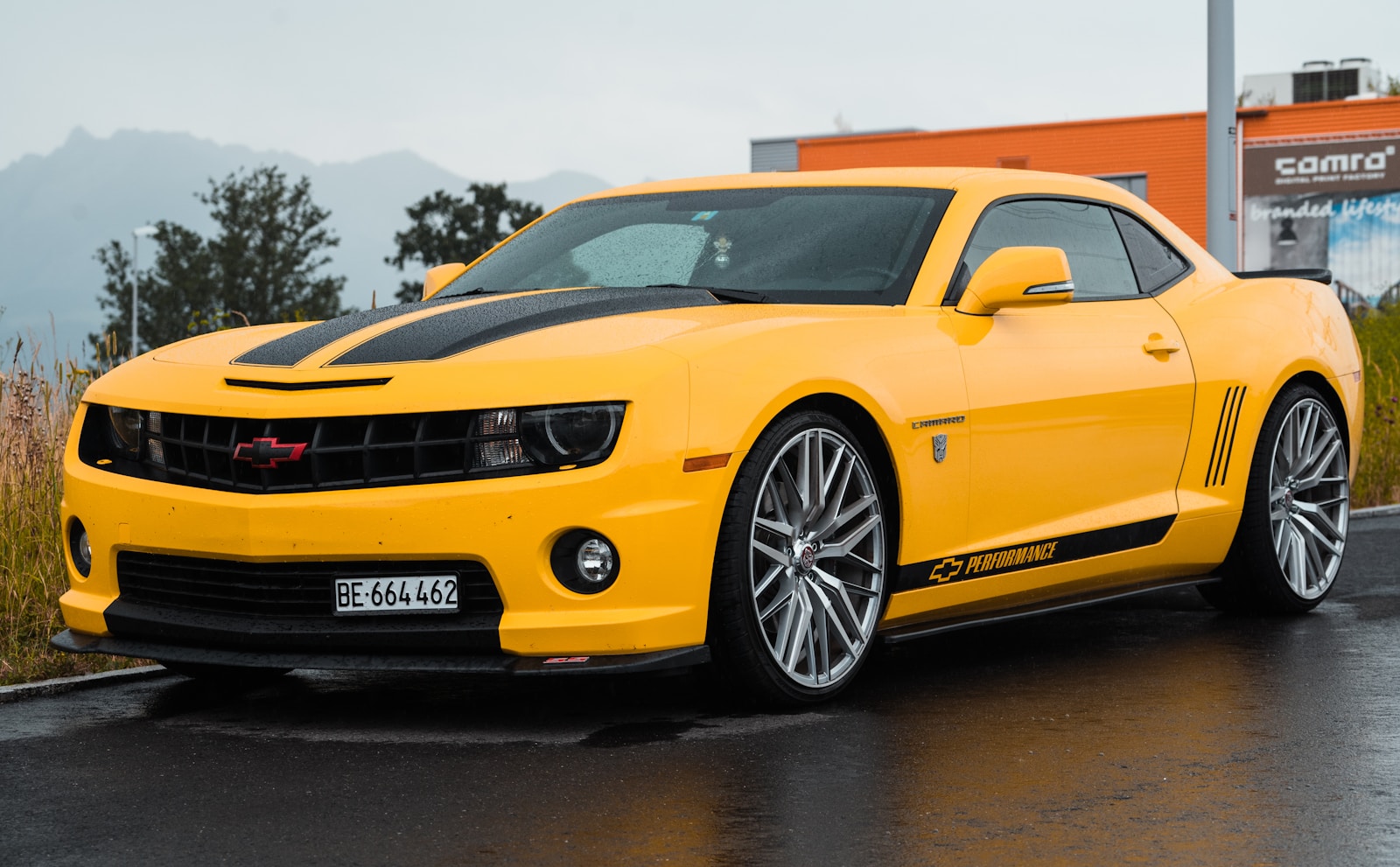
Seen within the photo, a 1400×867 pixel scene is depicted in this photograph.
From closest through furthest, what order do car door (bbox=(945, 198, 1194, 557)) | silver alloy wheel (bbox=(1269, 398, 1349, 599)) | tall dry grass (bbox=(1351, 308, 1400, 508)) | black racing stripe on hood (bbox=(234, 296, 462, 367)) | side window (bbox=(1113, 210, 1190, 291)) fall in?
black racing stripe on hood (bbox=(234, 296, 462, 367)) < car door (bbox=(945, 198, 1194, 557)) < side window (bbox=(1113, 210, 1190, 291)) < silver alloy wheel (bbox=(1269, 398, 1349, 599)) < tall dry grass (bbox=(1351, 308, 1400, 508))

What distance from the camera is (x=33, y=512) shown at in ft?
25.0

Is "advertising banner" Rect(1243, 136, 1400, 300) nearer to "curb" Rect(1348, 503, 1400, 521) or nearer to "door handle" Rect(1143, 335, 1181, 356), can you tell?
"curb" Rect(1348, 503, 1400, 521)

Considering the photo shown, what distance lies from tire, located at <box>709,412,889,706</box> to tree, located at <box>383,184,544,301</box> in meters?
77.5

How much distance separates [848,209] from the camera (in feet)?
20.6

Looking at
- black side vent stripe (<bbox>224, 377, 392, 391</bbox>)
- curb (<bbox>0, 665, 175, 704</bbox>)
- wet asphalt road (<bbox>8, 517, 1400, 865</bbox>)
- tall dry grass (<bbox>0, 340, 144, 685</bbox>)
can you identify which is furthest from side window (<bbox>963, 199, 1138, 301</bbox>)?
tall dry grass (<bbox>0, 340, 144, 685</bbox>)

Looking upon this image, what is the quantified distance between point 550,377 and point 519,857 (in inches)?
59.5

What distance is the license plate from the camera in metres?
4.96

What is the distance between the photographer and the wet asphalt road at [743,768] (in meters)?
3.89

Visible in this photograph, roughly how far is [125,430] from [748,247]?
2052mm

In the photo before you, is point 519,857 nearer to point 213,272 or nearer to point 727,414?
point 727,414

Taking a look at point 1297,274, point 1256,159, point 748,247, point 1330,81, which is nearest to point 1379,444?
point 1297,274

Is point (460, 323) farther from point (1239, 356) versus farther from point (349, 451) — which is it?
point (1239, 356)

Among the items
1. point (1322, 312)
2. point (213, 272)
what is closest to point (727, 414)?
point (1322, 312)

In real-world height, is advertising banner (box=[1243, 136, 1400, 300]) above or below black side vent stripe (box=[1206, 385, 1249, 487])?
above
